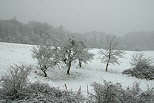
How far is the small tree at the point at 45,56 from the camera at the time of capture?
17031 mm

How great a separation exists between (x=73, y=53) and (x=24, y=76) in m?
14.3

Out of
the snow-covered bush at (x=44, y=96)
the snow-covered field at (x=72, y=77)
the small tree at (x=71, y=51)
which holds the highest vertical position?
the small tree at (x=71, y=51)

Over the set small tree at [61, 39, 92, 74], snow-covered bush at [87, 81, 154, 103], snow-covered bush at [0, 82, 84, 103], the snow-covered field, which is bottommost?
the snow-covered field

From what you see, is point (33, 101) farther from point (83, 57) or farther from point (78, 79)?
point (83, 57)

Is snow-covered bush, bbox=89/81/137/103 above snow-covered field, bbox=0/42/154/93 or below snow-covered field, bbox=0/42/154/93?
above

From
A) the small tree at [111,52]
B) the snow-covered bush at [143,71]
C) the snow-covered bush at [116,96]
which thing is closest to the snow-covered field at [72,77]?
the snow-covered bush at [143,71]

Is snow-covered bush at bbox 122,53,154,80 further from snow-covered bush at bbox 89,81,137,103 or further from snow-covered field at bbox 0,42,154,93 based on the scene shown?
snow-covered bush at bbox 89,81,137,103

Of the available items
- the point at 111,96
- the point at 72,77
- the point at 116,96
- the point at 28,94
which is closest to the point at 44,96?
the point at 28,94

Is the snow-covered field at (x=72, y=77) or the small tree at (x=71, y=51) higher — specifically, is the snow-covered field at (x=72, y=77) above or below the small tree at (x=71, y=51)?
below

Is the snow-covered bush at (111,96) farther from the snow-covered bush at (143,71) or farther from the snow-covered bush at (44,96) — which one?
the snow-covered bush at (143,71)

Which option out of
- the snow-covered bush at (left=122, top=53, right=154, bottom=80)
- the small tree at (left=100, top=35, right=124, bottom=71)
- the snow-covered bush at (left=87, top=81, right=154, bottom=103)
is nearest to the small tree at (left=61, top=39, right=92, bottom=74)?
the small tree at (left=100, top=35, right=124, bottom=71)

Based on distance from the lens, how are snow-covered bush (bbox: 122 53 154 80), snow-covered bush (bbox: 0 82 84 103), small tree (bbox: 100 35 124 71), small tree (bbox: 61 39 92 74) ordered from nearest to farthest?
snow-covered bush (bbox: 0 82 84 103)
small tree (bbox: 61 39 92 74)
snow-covered bush (bbox: 122 53 154 80)
small tree (bbox: 100 35 124 71)

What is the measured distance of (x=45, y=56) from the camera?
59.0 ft

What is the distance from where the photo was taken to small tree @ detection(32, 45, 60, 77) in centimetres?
1703
